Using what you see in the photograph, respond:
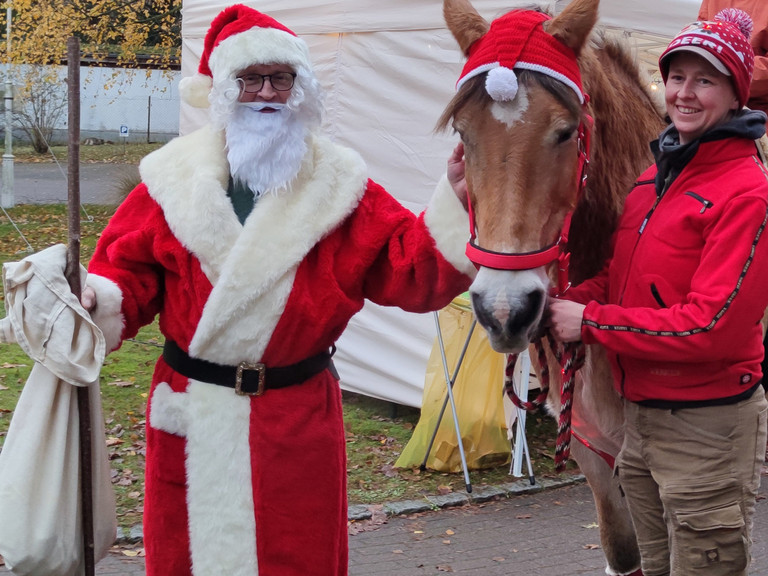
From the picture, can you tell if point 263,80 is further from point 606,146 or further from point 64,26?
point 64,26

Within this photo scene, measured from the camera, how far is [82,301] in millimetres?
2520

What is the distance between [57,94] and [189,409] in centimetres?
2169

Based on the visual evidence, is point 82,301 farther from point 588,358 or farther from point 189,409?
point 588,358

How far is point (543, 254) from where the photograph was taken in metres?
2.07

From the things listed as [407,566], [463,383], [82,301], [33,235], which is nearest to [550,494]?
[463,383]

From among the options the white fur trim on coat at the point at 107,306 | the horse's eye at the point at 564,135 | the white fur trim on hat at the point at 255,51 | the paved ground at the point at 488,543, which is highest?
the white fur trim on hat at the point at 255,51

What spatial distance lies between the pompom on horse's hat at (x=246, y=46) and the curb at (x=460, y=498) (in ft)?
8.28

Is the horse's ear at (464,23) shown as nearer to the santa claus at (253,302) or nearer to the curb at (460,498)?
the santa claus at (253,302)

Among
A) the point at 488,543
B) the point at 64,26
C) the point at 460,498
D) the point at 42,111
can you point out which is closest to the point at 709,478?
the point at 488,543

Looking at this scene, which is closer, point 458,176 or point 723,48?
point 723,48

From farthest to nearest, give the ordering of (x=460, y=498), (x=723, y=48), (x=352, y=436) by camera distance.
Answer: (x=352, y=436), (x=460, y=498), (x=723, y=48)

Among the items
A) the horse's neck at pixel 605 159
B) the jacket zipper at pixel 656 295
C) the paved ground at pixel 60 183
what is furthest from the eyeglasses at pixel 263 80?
the paved ground at pixel 60 183

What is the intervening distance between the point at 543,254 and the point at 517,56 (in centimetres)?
49

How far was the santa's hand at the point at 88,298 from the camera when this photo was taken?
8.27 ft
